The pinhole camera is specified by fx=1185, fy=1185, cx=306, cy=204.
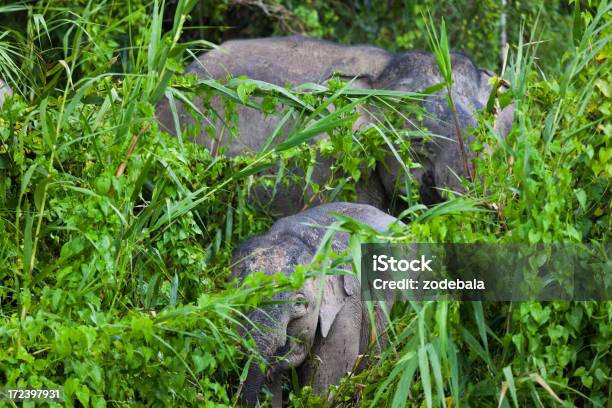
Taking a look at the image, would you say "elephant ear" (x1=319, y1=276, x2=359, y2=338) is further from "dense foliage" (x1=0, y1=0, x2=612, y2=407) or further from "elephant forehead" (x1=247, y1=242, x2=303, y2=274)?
"dense foliage" (x1=0, y1=0, x2=612, y2=407)

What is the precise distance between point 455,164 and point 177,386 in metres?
2.67

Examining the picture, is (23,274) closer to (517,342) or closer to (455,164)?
(517,342)

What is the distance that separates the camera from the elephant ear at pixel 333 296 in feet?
12.9

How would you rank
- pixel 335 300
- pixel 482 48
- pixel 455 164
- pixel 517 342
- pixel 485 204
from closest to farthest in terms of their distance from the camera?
pixel 517 342 < pixel 485 204 < pixel 335 300 < pixel 455 164 < pixel 482 48

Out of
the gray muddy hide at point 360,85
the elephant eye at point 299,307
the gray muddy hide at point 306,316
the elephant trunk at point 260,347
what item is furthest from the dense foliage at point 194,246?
the gray muddy hide at point 360,85

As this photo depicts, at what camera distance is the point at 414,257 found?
3.09 meters

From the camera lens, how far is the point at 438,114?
17.7ft

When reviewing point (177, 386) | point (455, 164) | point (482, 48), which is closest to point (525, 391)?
point (177, 386)

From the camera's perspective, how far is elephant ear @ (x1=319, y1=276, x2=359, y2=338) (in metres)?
3.94

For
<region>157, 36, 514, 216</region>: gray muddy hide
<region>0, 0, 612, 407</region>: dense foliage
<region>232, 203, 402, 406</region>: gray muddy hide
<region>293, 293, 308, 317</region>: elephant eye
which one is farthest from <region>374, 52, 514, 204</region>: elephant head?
<region>0, 0, 612, 407</region>: dense foliage

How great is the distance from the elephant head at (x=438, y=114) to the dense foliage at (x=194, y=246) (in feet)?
5.55

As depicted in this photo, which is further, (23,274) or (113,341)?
(23,274)

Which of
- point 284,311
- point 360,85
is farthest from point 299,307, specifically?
point 360,85

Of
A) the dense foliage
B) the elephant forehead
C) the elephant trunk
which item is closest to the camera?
the dense foliage
